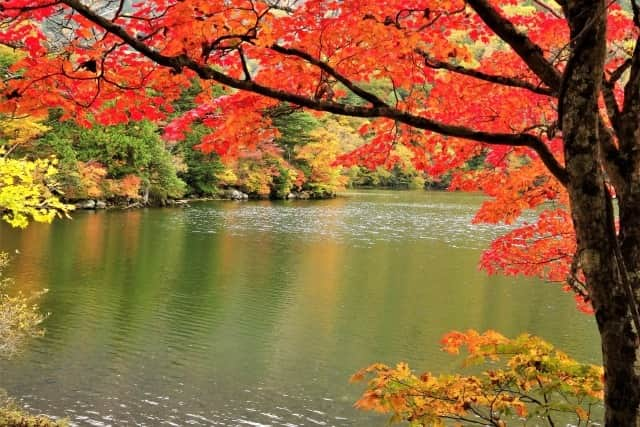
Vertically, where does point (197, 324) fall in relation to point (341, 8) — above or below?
below

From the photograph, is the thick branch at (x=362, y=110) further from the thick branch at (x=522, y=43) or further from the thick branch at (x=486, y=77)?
the thick branch at (x=486, y=77)

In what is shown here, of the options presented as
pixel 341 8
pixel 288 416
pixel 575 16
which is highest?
pixel 341 8

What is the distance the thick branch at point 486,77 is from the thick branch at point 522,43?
0.65 metres

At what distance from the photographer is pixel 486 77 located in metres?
3.64

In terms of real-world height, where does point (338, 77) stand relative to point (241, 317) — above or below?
above

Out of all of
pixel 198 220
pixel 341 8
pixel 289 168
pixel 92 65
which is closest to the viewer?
pixel 92 65

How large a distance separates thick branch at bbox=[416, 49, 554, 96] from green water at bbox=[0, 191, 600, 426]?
8.89 ft

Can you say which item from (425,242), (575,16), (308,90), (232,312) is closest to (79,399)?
(232,312)

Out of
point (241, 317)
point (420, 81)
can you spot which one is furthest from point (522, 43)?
point (241, 317)

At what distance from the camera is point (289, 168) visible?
40.7 metres

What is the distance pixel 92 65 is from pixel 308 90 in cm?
174

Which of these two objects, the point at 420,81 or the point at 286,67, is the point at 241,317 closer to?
the point at 420,81

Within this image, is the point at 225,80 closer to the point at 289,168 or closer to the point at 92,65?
the point at 92,65

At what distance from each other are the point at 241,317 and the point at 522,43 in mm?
9438
